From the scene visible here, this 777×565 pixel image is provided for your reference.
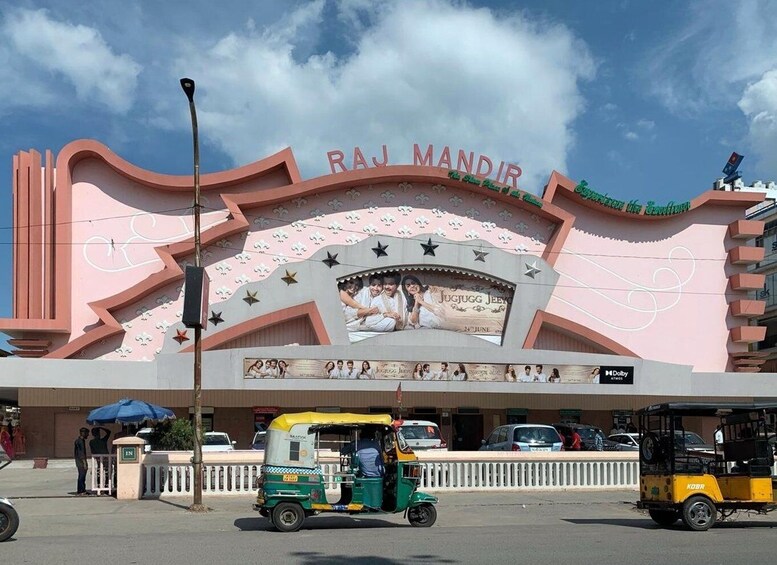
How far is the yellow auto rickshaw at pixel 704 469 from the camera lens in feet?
44.7

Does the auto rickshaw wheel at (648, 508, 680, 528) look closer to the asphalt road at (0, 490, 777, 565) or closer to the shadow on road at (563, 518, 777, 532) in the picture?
the shadow on road at (563, 518, 777, 532)

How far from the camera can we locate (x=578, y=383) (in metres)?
36.2

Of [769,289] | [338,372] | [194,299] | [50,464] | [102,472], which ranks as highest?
[769,289]

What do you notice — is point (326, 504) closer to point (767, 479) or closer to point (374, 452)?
point (374, 452)

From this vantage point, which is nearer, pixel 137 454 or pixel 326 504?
pixel 326 504

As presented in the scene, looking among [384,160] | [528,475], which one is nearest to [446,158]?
[384,160]

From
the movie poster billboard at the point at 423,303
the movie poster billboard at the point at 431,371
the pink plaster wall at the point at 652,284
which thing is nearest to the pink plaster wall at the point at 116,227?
the movie poster billboard at the point at 431,371

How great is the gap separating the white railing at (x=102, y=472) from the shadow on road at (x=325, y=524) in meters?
5.21

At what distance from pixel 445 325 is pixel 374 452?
23.1 meters

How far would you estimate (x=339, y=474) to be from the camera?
46.4 feet

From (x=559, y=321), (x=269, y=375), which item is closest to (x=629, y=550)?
(x=269, y=375)

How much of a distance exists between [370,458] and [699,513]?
559 centimetres

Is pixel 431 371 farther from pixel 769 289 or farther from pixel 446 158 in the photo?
pixel 769 289

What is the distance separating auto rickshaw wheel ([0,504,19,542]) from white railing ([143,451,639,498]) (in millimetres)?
6467
